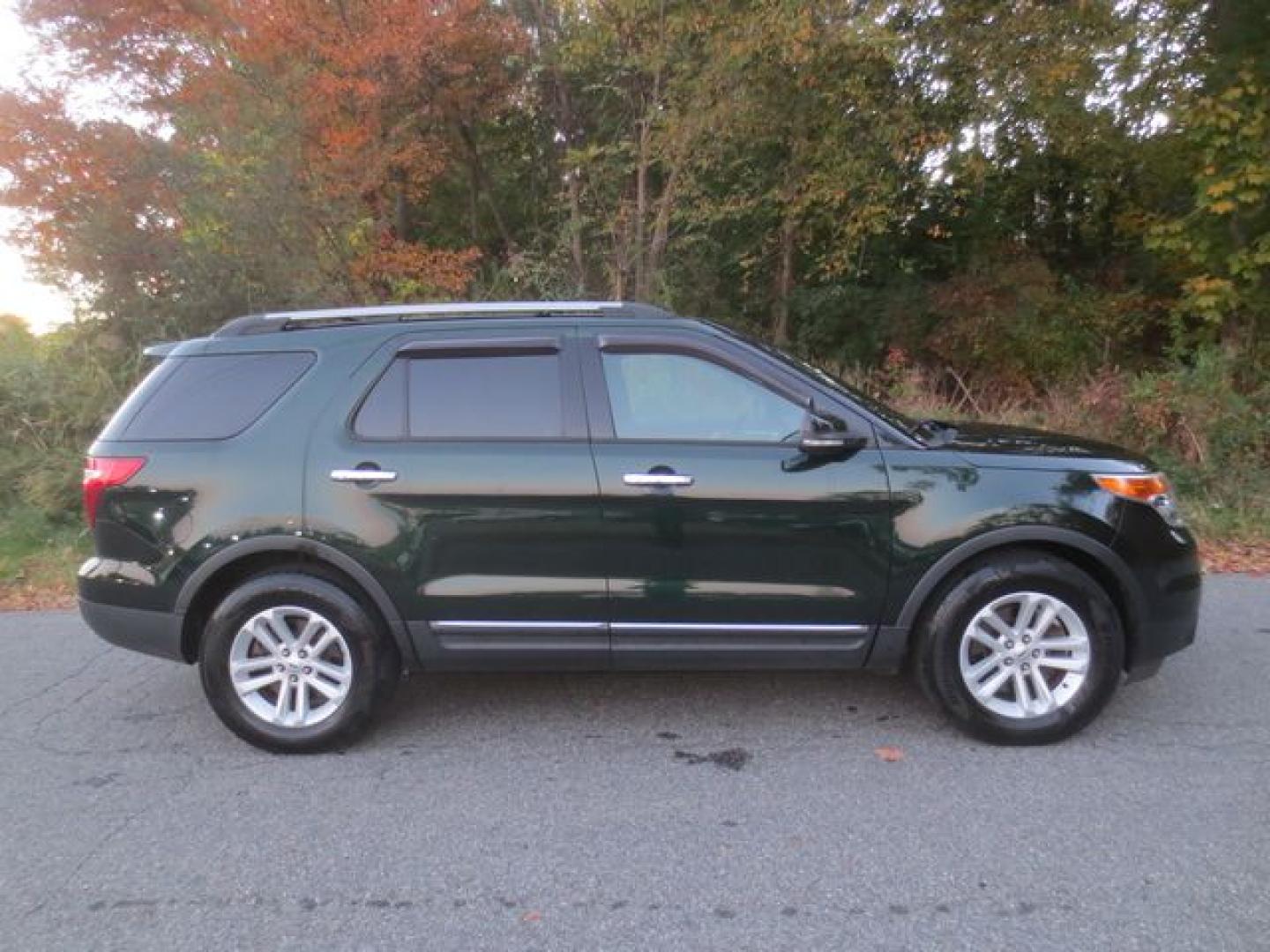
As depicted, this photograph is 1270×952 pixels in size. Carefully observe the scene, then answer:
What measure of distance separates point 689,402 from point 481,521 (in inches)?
40.2

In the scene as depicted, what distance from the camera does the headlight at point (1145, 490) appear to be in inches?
150

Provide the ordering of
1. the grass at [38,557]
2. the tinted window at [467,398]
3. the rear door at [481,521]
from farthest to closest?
1. the grass at [38,557]
2. the tinted window at [467,398]
3. the rear door at [481,521]

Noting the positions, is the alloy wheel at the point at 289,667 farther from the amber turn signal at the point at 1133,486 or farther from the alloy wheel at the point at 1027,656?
the amber turn signal at the point at 1133,486

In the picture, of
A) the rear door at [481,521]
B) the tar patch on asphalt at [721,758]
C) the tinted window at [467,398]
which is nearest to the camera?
the tar patch on asphalt at [721,758]

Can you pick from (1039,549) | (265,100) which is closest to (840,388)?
(1039,549)

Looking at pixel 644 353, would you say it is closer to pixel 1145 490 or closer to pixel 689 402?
pixel 689 402

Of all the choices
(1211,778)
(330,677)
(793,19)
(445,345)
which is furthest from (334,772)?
(793,19)

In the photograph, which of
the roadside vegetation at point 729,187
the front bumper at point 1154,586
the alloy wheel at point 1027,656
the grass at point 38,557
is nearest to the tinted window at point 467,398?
the alloy wheel at point 1027,656

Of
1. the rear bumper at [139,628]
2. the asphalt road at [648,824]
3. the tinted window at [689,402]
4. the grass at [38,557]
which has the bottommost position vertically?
the asphalt road at [648,824]

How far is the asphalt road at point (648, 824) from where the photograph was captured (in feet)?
9.00

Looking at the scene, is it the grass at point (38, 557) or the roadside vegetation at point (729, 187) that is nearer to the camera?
the grass at point (38, 557)

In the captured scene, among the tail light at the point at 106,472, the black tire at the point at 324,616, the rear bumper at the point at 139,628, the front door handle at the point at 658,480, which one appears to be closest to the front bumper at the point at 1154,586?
the front door handle at the point at 658,480

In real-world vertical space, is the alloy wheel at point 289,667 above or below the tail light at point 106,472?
below

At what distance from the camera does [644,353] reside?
3963 millimetres
